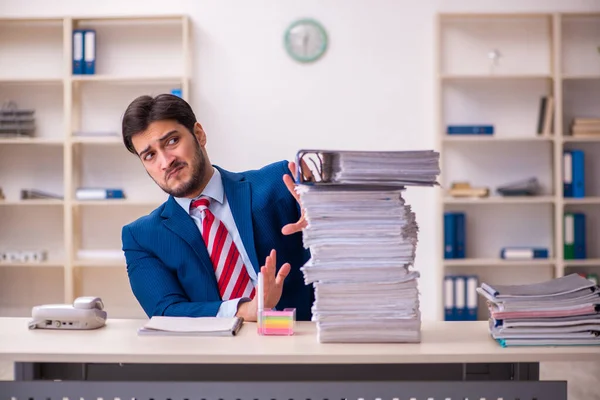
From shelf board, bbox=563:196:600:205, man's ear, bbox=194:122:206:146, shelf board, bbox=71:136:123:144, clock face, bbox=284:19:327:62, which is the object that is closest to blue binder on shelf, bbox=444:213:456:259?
shelf board, bbox=563:196:600:205

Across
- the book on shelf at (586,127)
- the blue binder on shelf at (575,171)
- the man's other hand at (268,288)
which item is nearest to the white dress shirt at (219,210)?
the man's other hand at (268,288)

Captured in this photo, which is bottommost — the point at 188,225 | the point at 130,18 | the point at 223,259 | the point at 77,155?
the point at 223,259

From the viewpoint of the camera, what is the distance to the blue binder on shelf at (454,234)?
526 cm

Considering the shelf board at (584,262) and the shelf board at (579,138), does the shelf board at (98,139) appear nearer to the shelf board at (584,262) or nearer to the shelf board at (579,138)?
the shelf board at (579,138)

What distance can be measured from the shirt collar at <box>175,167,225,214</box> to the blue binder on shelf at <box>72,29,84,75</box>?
321cm

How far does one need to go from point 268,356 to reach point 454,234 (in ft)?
12.7

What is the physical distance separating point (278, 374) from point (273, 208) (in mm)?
682

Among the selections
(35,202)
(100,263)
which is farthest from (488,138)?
(35,202)

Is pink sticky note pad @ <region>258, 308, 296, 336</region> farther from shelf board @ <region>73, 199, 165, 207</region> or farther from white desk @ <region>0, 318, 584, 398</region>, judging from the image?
shelf board @ <region>73, 199, 165, 207</region>

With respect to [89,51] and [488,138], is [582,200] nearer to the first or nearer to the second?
[488,138]

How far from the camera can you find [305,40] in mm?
5414

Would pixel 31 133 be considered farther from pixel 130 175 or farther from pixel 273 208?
pixel 273 208

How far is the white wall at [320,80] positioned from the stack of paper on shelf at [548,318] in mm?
3709

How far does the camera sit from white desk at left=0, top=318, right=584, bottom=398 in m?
1.60
